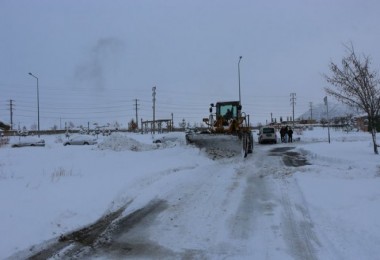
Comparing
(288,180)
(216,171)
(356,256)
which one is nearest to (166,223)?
(356,256)

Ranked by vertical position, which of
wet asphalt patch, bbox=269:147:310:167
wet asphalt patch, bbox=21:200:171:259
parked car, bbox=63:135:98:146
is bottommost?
wet asphalt patch, bbox=21:200:171:259

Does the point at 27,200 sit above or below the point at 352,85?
below

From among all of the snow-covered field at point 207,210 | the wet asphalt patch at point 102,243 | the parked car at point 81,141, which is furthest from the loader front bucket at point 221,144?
the parked car at point 81,141

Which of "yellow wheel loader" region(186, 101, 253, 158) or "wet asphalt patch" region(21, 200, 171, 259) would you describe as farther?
"yellow wheel loader" region(186, 101, 253, 158)

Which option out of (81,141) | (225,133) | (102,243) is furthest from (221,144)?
(81,141)

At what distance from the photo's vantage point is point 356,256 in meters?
6.33

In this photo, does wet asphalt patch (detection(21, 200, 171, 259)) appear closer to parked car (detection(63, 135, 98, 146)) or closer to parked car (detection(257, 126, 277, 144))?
parked car (detection(257, 126, 277, 144))

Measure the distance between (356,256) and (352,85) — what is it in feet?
55.4

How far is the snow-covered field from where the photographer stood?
6898mm

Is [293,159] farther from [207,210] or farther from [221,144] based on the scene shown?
[207,210]

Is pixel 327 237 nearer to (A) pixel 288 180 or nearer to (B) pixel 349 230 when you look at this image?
(B) pixel 349 230

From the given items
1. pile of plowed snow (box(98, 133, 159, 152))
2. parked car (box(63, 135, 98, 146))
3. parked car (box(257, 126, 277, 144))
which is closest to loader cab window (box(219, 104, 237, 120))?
pile of plowed snow (box(98, 133, 159, 152))

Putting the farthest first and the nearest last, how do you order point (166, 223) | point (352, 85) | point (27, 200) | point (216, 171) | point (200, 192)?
1. point (352, 85)
2. point (216, 171)
3. point (200, 192)
4. point (27, 200)
5. point (166, 223)

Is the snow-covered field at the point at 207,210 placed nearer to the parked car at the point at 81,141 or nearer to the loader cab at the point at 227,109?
the loader cab at the point at 227,109
